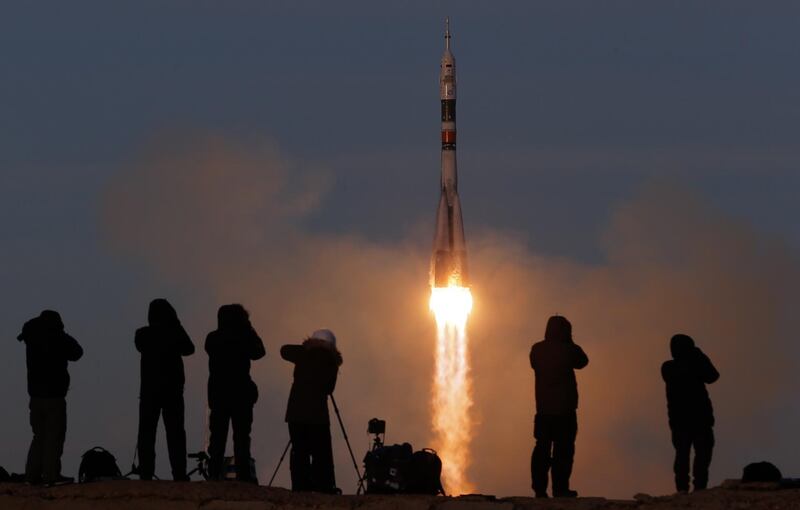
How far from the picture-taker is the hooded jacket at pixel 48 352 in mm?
28844

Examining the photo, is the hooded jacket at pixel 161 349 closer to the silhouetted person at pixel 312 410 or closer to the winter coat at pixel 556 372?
the silhouetted person at pixel 312 410

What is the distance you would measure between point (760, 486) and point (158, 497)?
7898mm

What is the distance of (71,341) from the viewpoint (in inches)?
1137

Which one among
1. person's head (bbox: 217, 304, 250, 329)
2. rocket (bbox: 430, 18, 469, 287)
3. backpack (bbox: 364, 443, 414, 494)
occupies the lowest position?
backpack (bbox: 364, 443, 414, 494)

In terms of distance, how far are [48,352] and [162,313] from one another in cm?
165

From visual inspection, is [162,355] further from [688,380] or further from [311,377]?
[688,380]

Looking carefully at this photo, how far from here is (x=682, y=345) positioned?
1148 inches

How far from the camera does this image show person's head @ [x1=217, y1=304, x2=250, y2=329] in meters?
29.5

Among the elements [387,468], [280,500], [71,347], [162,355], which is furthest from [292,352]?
[71,347]

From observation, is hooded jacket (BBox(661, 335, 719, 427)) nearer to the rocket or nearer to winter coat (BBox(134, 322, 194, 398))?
winter coat (BBox(134, 322, 194, 398))

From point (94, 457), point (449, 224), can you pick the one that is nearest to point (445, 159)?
point (449, 224)

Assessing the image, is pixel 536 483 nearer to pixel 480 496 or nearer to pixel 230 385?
pixel 480 496

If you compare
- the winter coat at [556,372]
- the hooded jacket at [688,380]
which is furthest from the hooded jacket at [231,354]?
the hooded jacket at [688,380]

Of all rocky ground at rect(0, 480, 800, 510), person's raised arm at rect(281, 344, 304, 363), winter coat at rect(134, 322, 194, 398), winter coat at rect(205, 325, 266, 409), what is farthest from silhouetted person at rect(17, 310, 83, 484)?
person's raised arm at rect(281, 344, 304, 363)
